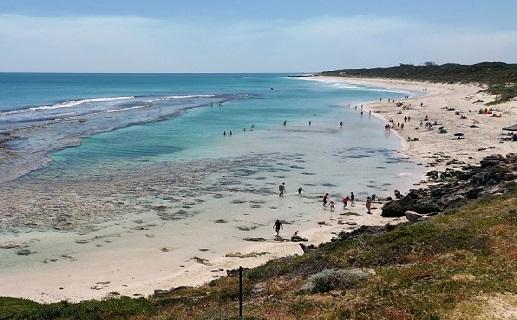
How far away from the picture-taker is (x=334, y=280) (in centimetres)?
1502

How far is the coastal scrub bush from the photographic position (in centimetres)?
1482

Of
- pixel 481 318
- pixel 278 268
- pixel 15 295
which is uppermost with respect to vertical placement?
pixel 481 318

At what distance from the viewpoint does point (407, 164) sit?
43.2 metres

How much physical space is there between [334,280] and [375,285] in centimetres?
125

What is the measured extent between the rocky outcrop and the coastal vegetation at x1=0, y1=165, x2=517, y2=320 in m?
6.04

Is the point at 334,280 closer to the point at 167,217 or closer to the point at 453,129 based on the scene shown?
the point at 167,217

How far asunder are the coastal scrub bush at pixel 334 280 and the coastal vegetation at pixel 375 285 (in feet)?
0.09

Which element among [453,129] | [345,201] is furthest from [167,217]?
[453,129]

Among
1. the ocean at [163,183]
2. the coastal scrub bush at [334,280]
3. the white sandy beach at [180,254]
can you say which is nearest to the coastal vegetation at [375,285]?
the coastal scrub bush at [334,280]

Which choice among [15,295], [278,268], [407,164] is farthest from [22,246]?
[407,164]

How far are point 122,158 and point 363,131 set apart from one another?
3085 centimetres

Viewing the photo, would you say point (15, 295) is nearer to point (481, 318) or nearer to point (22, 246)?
point (22, 246)

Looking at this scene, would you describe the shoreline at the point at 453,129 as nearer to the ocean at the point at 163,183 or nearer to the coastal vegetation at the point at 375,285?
the ocean at the point at 163,183

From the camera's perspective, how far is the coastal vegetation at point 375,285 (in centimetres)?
1272
